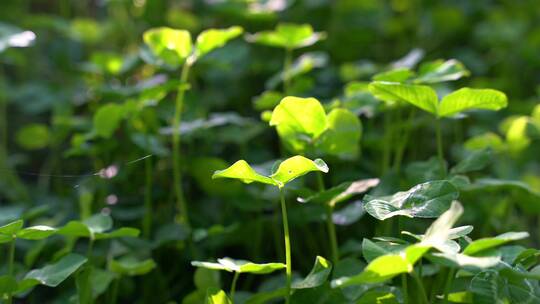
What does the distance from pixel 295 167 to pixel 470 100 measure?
27 cm

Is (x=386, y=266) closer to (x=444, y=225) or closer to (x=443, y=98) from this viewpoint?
(x=444, y=225)

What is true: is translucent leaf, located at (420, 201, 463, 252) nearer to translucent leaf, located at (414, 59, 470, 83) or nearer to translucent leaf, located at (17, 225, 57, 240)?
translucent leaf, located at (414, 59, 470, 83)

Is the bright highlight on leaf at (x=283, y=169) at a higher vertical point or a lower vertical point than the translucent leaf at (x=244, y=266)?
higher

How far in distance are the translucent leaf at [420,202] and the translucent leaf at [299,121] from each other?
137 millimetres

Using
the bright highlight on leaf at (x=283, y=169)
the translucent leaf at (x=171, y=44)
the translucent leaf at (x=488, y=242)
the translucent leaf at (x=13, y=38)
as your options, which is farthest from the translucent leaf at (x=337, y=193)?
the translucent leaf at (x=13, y=38)

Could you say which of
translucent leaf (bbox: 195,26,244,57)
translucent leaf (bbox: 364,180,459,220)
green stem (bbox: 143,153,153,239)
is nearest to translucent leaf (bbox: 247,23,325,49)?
translucent leaf (bbox: 195,26,244,57)

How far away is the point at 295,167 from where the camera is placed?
716mm

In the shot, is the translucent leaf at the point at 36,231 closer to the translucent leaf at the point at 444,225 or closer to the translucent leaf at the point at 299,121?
the translucent leaf at the point at 299,121

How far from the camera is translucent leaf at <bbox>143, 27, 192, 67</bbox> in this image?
1017mm

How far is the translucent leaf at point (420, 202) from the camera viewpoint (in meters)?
0.72

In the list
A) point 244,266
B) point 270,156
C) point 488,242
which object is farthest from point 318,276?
point 270,156

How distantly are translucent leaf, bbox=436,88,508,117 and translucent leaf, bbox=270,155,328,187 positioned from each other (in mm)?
223

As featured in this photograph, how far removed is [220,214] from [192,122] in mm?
166

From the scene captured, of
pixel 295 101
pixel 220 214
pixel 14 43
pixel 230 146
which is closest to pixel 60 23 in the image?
pixel 14 43
